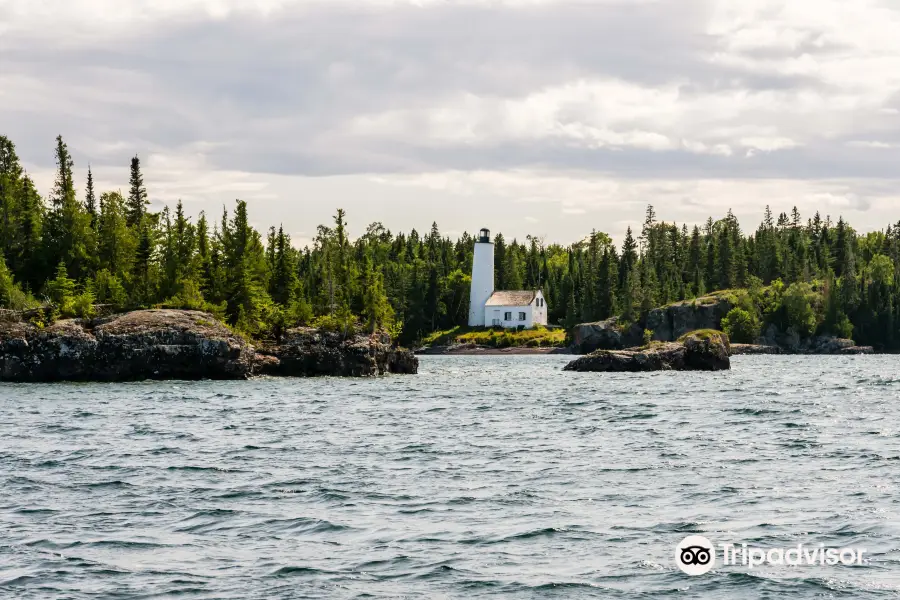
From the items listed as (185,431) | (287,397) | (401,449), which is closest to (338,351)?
(287,397)

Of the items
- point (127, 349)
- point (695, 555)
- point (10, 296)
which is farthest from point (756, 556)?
point (10, 296)

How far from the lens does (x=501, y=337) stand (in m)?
157

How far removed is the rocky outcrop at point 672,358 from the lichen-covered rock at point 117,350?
31702 millimetres

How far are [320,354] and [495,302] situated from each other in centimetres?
9143

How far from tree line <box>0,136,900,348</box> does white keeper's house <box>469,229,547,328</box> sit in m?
7.81

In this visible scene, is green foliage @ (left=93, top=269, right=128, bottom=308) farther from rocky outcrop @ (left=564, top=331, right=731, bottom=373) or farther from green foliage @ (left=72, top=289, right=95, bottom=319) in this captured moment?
rocky outcrop @ (left=564, top=331, right=731, bottom=373)

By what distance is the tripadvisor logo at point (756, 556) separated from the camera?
1680 centimetres

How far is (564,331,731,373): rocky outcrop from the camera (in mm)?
84000

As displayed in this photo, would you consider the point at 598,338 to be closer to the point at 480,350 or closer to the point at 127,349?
the point at 480,350

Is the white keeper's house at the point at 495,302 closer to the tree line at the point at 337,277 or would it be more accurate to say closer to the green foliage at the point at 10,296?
the tree line at the point at 337,277

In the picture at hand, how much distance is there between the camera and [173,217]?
92.9 m

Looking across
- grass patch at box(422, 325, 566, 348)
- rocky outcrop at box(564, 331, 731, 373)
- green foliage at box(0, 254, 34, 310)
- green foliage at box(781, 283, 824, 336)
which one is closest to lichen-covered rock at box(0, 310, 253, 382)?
green foliage at box(0, 254, 34, 310)

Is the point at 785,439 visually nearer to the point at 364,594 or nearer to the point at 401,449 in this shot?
the point at 401,449

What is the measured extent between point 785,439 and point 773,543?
1582cm
